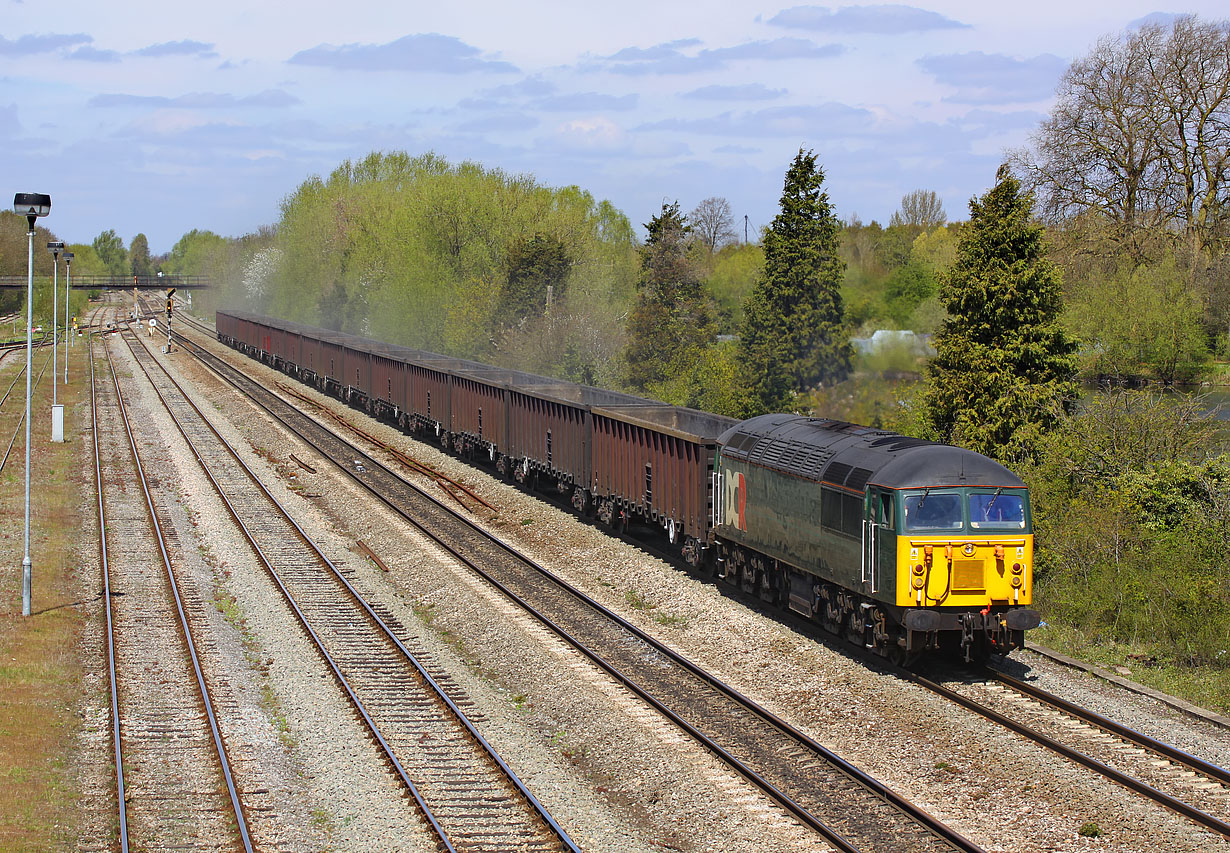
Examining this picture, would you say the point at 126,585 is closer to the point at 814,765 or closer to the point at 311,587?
the point at 311,587

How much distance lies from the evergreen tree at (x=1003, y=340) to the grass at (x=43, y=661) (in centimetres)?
1862

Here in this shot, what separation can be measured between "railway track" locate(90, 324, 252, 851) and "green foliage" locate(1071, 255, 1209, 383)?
2790 centimetres

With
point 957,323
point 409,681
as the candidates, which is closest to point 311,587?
point 409,681

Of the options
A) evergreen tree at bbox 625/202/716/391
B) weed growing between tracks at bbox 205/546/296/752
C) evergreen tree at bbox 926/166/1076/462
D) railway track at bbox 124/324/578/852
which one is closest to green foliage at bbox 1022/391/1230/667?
evergreen tree at bbox 926/166/1076/462

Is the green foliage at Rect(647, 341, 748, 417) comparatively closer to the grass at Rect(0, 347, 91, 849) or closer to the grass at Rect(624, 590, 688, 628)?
the grass at Rect(0, 347, 91, 849)

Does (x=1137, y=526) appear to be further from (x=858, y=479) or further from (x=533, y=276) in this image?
(x=533, y=276)

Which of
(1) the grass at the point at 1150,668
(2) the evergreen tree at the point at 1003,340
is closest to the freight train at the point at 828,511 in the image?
(1) the grass at the point at 1150,668

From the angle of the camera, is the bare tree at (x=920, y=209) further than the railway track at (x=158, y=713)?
Yes

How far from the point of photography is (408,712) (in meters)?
14.3

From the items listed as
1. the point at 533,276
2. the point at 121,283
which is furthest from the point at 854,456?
the point at 121,283

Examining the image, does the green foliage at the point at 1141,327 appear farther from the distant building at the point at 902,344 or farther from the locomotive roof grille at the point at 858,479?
the locomotive roof grille at the point at 858,479

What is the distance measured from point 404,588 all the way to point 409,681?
5.63 meters

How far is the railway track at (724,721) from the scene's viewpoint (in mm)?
10570

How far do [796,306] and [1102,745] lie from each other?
3614cm
